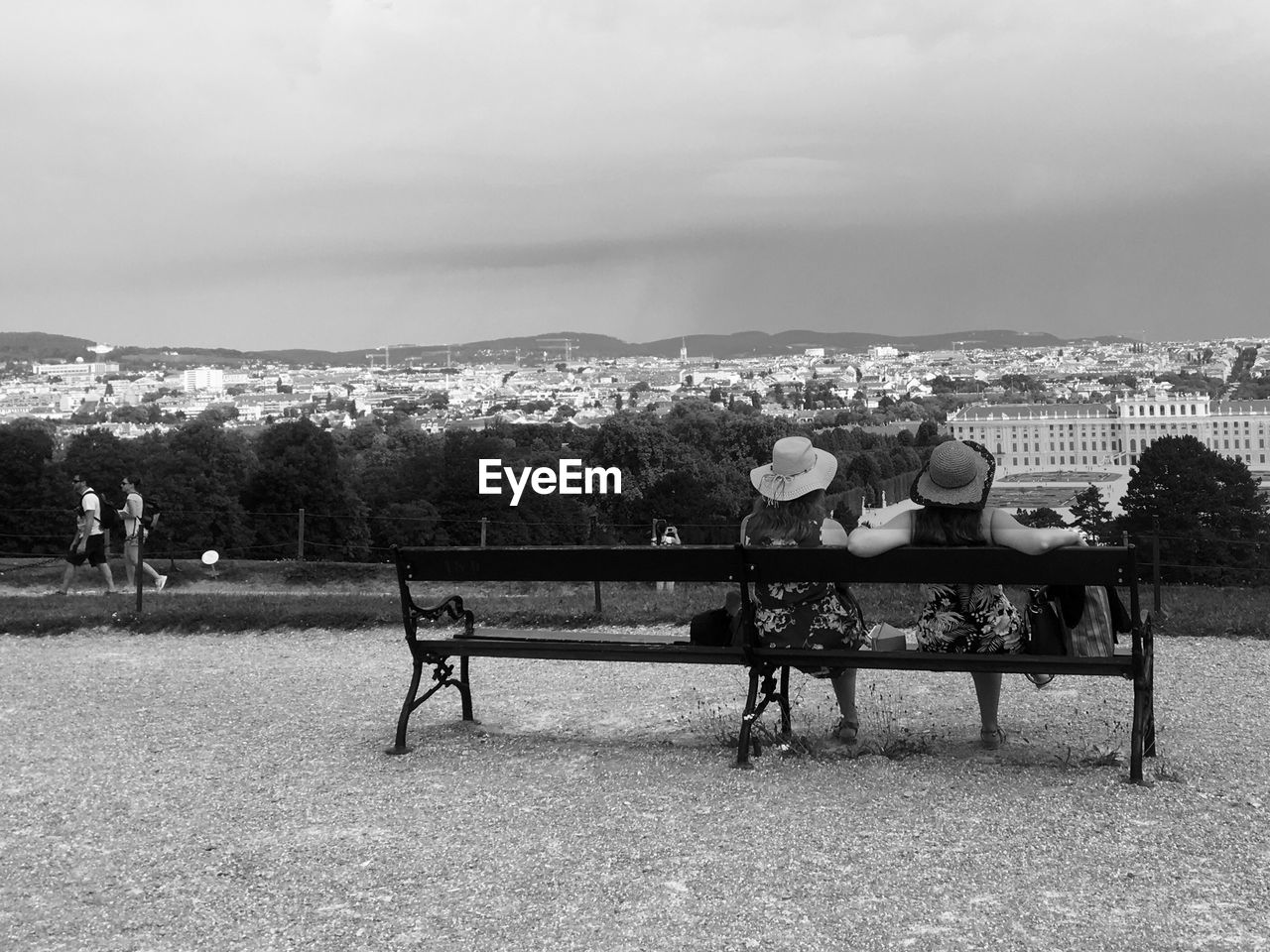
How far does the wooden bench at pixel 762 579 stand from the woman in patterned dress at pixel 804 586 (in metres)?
0.14

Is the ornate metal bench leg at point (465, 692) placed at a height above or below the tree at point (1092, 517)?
above

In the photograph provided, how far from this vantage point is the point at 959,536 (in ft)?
19.0

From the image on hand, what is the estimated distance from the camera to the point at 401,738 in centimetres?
630

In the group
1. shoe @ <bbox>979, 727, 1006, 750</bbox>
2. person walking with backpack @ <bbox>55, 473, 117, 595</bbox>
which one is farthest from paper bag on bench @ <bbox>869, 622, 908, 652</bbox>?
person walking with backpack @ <bbox>55, 473, 117, 595</bbox>

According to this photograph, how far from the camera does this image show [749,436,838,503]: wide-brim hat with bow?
6051mm

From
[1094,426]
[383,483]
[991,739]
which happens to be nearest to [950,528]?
[991,739]

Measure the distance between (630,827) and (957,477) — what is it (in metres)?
1.97

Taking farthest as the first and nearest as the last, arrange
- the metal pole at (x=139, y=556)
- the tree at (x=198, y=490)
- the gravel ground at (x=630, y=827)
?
1. the tree at (x=198, y=490)
2. the metal pole at (x=139, y=556)
3. the gravel ground at (x=630, y=827)

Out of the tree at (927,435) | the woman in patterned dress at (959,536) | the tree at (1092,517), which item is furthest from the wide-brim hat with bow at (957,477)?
the tree at (927,435)

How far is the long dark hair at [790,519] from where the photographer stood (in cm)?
617

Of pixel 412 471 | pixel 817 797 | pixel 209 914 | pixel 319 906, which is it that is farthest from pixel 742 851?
pixel 412 471

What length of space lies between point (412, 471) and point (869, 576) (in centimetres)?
5627

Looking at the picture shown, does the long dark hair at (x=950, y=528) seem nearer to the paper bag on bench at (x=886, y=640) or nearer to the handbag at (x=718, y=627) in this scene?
the paper bag on bench at (x=886, y=640)

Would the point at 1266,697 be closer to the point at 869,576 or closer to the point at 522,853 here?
the point at 869,576
